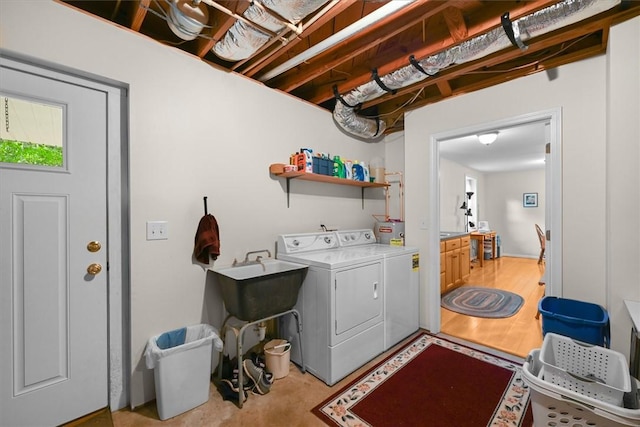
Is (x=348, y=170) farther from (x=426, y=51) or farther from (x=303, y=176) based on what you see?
(x=426, y=51)

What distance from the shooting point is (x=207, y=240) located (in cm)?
188

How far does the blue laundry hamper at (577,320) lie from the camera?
1735mm

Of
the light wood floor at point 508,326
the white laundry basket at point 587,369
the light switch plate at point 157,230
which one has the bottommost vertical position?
the light wood floor at point 508,326

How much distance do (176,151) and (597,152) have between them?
9.67ft

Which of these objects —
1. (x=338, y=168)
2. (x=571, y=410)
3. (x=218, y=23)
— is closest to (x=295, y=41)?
(x=218, y=23)

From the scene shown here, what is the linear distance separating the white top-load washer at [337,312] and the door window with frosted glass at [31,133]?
5.06ft

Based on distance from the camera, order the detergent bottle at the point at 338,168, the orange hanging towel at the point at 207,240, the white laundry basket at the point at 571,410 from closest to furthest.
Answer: the white laundry basket at the point at 571,410, the orange hanging towel at the point at 207,240, the detergent bottle at the point at 338,168

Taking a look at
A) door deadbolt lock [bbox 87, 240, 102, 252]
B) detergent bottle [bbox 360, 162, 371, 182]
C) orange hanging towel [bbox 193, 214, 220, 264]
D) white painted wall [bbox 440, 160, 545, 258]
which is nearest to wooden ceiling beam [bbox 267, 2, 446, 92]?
detergent bottle [bbox 360, 162, 371, 182]

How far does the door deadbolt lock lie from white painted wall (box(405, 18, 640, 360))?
9.67ft

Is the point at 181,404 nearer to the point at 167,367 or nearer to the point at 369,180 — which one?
the point at 167,367

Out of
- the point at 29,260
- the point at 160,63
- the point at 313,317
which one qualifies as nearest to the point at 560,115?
the point at 313,317

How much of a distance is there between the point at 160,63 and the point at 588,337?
331cm

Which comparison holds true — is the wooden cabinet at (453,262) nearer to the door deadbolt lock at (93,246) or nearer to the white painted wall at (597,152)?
the white painted wall at (597,152)

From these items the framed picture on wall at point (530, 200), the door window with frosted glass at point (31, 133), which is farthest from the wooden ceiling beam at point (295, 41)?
the framed picture on wall at point (530, 200)
